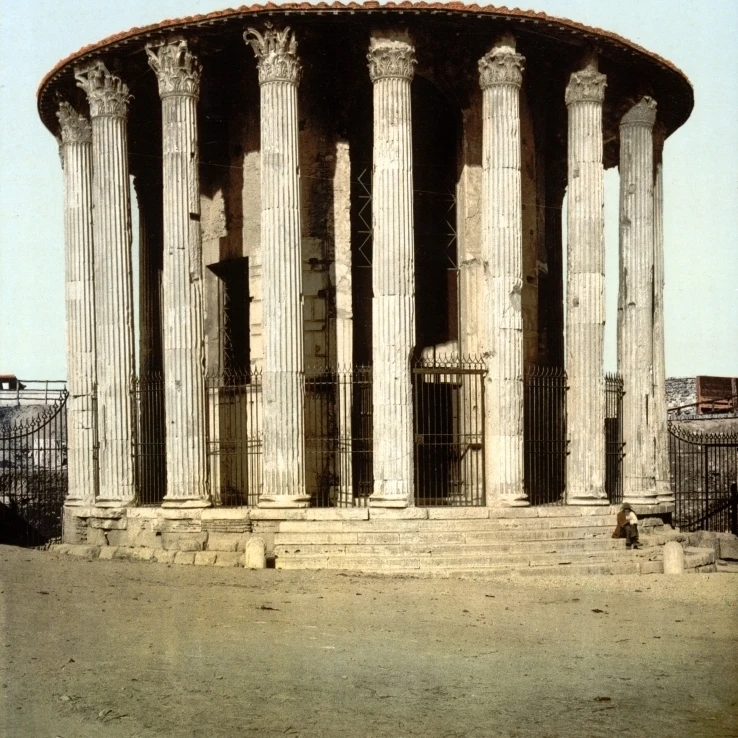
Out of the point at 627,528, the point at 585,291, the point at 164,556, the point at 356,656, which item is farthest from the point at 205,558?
the point at 585,291

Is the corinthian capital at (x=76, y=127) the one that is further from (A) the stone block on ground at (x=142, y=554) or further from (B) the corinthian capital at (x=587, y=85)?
(B) the corinthian capital at (x=587, y=85)

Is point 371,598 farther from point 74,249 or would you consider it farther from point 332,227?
point 74,249

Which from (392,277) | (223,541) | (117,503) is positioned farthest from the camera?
(117,503)

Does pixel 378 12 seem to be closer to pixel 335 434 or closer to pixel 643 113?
pixel 643 113

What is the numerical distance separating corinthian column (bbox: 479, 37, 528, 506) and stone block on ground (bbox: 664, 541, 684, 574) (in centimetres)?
236

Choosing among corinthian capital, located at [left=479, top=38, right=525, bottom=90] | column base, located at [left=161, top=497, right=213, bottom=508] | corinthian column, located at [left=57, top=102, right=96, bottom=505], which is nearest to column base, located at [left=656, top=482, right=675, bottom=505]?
corinthian capital, located at [left=479, top=38, right=525, bottom=90]

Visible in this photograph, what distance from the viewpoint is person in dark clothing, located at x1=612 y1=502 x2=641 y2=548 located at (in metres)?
20.2

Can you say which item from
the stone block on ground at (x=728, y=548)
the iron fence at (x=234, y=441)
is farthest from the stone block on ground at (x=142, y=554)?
the stone block on ground at (x=728, y=548)

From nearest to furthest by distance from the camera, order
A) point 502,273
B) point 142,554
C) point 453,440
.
→ point 142,554 → point 502,273 → point 453,440

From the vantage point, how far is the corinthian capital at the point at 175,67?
20.5 meters

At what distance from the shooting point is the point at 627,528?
20203 mm

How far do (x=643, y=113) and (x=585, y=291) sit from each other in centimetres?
418

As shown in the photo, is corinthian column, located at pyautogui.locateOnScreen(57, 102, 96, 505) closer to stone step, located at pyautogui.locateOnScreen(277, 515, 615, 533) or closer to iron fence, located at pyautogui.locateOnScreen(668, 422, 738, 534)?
stone step, located at pyautogui.locateOnScreen(277, 515, 615, 533)

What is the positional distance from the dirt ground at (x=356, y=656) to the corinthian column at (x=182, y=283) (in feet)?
8.88
